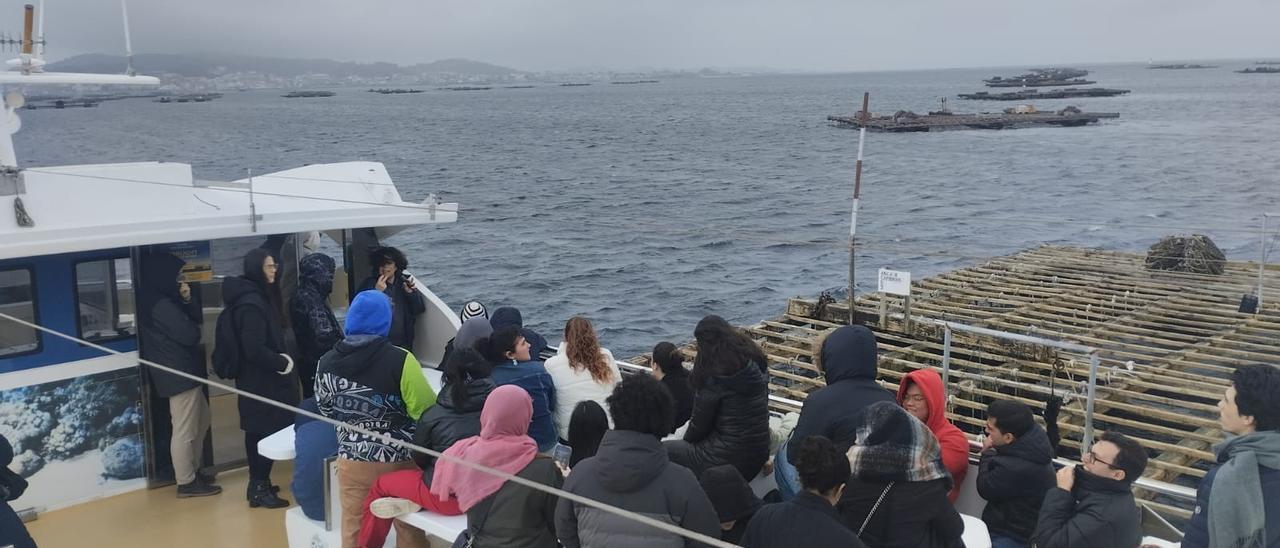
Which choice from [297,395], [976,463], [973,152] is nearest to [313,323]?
[297,395]

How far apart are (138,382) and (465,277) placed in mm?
19905

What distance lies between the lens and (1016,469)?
465 centimetres

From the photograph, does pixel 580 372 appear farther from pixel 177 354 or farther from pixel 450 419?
pixel 177 354

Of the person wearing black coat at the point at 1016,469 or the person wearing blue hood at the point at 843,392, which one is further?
the person wearing black coat at the point at 1016,469

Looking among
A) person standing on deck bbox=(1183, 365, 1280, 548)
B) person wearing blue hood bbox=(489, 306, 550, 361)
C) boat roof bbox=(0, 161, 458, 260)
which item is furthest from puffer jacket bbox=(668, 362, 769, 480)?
boat roof bbox=(0, 161, 458, 260)

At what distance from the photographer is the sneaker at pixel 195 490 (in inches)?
263

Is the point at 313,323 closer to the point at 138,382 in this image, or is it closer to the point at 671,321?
the point at 138,382

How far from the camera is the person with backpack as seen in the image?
6324mm

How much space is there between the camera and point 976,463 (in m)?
5.29

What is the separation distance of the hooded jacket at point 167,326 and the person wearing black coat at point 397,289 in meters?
1.24

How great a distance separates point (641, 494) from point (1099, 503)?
1913 millimetres

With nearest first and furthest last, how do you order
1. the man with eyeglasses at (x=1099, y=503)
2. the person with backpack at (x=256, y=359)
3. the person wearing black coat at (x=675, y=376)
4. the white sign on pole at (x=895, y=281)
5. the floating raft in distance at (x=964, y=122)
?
1. the man with eyeglasses at (x=1099, y=503)
2. the person wearing black coat at (x=675, y=376)
3. the person with backpack at (x=256, y=359)
4. the white sign on pole at (x=895, y=281)
5. the floating raft in distance at (x=964, y=122)

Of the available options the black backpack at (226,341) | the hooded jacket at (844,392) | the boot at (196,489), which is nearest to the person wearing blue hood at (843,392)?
the hooded jacket at (844,392)

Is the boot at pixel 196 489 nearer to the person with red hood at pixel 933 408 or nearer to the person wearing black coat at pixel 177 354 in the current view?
the person wearing black coat at pixel 177 354
